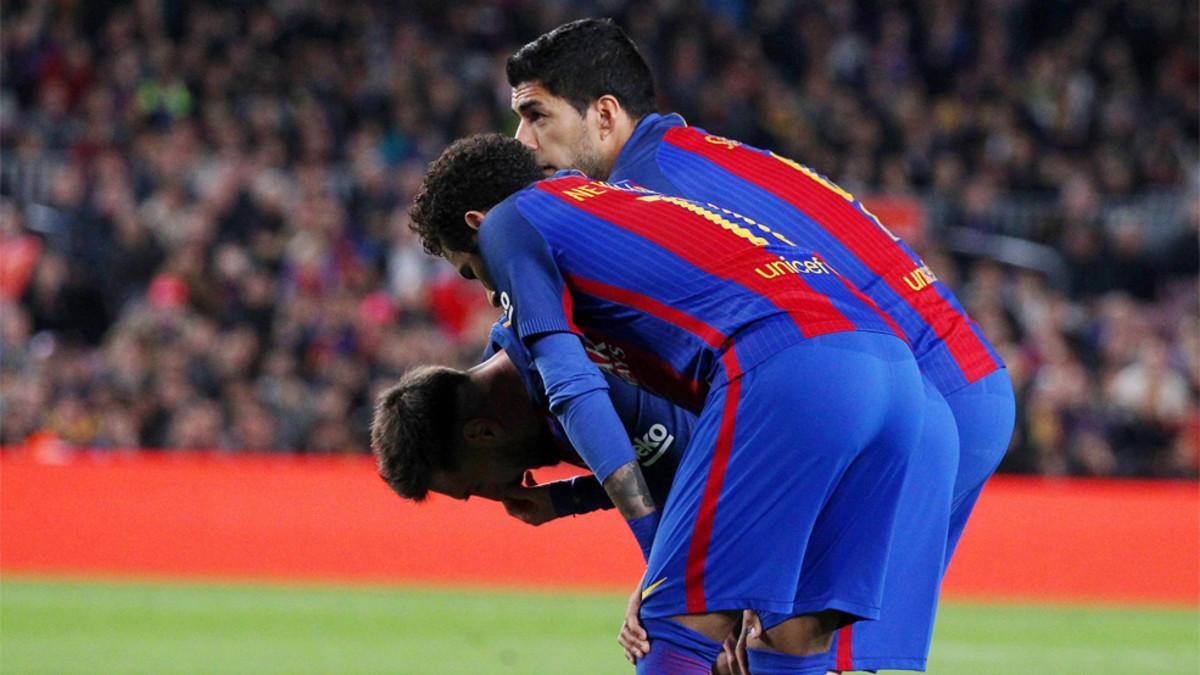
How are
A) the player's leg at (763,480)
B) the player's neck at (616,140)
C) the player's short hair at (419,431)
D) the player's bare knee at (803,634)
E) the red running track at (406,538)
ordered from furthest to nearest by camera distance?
1. the red running track at (406,538)
2. the player's neck at (616,140)
3. the player's short hair at (419,431)
4. the player's bare knee at (803,634)
5. the player's leg at (763,480)

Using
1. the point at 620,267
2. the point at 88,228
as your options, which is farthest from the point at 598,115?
the point at 88,228

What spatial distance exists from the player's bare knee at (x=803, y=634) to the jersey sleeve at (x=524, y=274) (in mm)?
889

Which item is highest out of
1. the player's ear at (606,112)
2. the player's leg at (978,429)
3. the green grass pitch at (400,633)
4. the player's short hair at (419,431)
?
the player's ear at (606,112)

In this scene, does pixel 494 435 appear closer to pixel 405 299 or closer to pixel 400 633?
pixel 400 633

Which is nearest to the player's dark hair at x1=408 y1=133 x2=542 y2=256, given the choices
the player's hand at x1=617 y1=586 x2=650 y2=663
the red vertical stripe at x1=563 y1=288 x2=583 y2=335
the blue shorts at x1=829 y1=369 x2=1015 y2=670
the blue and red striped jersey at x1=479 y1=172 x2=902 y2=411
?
the blue and red striped jersey at x1=479 y1=172 x2=902 y2=411

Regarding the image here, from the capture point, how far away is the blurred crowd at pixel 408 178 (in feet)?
46.8

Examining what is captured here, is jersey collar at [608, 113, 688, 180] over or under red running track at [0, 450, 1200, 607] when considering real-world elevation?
over

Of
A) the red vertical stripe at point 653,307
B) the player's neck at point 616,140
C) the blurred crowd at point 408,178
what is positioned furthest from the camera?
the blurred crowd at point 408,178

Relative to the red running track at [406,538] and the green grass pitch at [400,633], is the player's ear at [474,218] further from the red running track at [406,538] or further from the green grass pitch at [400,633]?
the red running track at [406,538]

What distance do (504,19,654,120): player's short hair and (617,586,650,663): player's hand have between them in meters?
1.59

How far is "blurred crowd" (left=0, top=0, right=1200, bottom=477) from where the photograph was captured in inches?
562

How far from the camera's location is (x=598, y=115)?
5.07 m

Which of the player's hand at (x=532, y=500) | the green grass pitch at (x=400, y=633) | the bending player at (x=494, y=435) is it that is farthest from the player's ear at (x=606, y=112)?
the green grass pitch at (x=400, y=633)

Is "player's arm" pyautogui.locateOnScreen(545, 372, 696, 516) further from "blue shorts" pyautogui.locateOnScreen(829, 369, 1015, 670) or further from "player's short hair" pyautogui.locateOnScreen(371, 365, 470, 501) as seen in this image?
"blue shorts" pyautogui.locateOnScreen(829, 369, 1015, 670)
